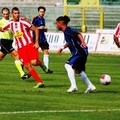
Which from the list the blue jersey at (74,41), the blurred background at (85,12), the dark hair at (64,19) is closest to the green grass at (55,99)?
the blue jersey at (74,41)

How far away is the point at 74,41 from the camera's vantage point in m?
19.6

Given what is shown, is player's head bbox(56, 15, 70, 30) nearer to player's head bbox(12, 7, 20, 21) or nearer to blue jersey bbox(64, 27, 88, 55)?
blue jersey bbox(64, 27, 88, 55)

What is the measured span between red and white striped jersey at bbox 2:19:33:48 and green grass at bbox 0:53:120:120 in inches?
47.1

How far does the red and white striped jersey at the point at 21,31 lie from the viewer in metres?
21.9

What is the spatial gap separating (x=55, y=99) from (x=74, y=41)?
2175 millimetres

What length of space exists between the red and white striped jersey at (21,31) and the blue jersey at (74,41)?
94.8 inches

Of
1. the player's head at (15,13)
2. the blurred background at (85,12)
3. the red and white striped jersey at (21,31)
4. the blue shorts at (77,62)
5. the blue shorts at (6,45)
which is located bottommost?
the blurred background at (85,12)

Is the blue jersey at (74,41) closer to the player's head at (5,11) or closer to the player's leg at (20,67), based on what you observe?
the player's leg at (20,67)

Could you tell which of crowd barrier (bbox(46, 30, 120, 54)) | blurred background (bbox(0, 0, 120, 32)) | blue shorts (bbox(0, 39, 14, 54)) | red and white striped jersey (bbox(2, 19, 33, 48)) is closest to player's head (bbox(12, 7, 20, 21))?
red and white striped jersey (bbox(2, 19, 33, 48))

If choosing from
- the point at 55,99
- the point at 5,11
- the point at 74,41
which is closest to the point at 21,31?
the point at 5,11

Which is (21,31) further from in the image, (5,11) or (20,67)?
(5,11)

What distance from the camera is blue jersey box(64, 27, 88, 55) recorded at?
64.2 ft

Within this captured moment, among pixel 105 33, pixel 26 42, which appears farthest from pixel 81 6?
pixel 26 42

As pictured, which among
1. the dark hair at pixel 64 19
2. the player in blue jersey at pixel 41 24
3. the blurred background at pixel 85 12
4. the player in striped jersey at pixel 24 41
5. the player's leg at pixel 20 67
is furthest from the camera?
the blurred background at pixel 85 12
